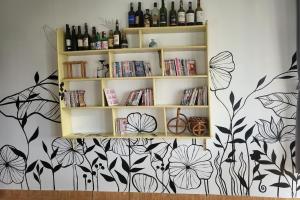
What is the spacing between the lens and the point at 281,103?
2566 mm

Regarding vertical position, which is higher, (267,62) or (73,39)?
(73,39)

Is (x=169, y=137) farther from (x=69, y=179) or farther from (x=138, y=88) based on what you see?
(x=69, y=179)

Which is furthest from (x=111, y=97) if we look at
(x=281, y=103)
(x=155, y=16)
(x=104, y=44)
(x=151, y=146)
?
(x=281, y=103)

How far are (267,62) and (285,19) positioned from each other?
0.39 meters

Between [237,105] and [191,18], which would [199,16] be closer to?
[191,18]

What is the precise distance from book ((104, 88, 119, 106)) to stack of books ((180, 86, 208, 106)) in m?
0.63

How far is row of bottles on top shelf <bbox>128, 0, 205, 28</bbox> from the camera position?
2.54 m

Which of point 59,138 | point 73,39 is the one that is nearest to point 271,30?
point 73,39

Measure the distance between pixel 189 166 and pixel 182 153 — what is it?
14cm

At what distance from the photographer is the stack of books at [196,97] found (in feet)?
8.41

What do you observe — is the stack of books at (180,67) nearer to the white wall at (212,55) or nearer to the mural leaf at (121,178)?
the white wall at (212,55)

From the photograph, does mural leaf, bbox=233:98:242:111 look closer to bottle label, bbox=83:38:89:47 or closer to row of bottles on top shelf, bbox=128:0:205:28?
row of bottles on top shelf, bbox=128:0:205:28

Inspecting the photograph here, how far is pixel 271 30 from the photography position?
100 inches

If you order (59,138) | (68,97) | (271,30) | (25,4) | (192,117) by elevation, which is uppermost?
(25,4)
